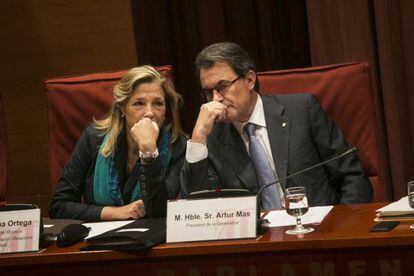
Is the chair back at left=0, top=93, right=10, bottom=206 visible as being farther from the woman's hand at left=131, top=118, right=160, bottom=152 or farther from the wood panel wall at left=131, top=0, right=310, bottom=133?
the wood panel wall at left=131, top=0, right=310, bottom=133

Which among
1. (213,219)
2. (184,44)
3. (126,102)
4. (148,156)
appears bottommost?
(213,219)

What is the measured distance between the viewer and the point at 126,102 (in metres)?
3.09

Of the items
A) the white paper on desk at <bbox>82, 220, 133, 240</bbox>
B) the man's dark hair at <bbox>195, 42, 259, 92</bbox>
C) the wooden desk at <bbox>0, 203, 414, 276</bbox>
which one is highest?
the man's dark hair at <bbox>195, 42, 259, 92</bbox>

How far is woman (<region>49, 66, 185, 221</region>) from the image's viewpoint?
9.98 ft

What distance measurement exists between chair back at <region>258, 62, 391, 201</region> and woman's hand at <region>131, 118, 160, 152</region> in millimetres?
589

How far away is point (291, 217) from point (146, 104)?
964 millimetres

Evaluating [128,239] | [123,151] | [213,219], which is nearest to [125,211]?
[123,151]

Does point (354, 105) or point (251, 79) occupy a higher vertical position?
point (251, 79)

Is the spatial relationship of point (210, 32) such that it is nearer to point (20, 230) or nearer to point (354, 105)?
point (354, 105)

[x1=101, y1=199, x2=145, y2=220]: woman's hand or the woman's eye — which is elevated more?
the woman's eye

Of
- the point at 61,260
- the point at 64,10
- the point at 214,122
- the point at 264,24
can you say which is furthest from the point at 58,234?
the point at 64,10

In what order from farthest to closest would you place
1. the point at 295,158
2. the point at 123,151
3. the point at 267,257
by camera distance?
the point at 123,151, the point at 295,158, the point at 267,257


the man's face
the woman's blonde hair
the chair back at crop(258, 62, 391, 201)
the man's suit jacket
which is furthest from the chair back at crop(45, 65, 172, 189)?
the chair back at crop(258, 62, 391, 201)

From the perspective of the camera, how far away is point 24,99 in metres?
4.23
